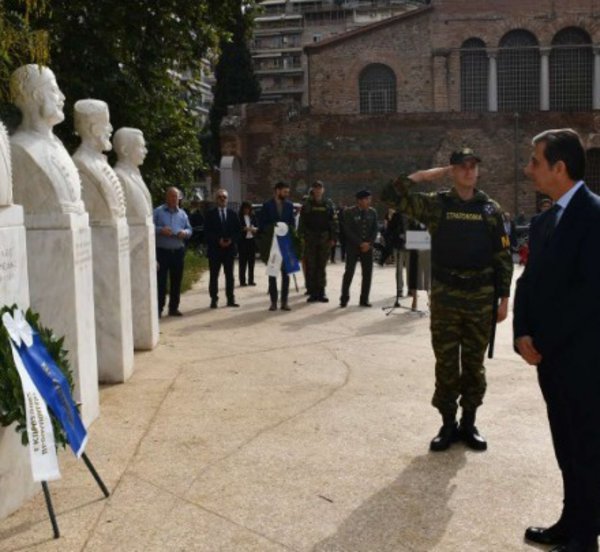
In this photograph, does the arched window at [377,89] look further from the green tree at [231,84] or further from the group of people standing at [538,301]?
the group of people standing at [538,301]

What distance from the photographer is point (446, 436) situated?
5.47 m

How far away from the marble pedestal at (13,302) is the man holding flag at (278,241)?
8.27 meters

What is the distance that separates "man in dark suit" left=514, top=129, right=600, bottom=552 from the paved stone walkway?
44cm

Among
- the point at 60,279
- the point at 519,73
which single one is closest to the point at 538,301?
the point at 60,279

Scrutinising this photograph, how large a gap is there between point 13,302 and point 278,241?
340 inches

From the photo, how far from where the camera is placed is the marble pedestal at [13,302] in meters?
4.27

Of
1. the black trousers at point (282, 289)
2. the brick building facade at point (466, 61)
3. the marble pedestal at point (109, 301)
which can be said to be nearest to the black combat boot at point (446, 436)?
the marble pedestal at point (109, 301)

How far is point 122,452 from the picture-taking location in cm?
543

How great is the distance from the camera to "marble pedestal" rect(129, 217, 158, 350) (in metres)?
9.22

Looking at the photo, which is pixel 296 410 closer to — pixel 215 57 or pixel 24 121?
pixel 24 121

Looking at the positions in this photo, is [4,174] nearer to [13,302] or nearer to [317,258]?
[13,302]

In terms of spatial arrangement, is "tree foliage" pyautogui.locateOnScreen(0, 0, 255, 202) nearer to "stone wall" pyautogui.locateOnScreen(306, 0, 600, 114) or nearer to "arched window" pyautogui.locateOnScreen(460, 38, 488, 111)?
"stone wall" pyautogui.locateOnScreen(306, 0, 600, 114)

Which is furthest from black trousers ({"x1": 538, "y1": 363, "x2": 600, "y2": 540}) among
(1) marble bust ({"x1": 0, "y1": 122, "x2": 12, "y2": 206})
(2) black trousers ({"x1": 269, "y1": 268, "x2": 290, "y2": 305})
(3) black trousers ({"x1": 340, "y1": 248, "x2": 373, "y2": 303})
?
(3) black trousers ({"x1": 340, "y1": 248, "x2": 373, "y2": 303})

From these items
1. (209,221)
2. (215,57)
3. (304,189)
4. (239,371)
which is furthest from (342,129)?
(239,371)
